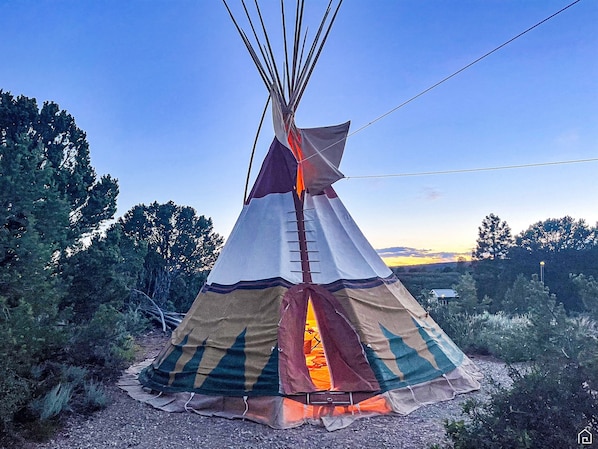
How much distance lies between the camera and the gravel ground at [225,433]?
3.36 meters

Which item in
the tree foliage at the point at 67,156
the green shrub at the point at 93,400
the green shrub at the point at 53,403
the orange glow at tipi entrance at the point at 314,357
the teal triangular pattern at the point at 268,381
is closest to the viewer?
the green shrub at the point at 53,403

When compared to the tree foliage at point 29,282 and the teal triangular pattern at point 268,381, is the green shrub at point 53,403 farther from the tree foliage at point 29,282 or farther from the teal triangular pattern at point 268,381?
the teal triangular pattern at point 268,381

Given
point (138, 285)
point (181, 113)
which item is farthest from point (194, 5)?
point (138, 285)

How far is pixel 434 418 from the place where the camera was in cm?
383

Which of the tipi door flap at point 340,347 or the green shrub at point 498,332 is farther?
the green shrub at point 498,332

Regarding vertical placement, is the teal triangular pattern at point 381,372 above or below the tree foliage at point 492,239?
below

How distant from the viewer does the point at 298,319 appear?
4.38 metres

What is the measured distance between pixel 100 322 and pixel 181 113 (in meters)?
4.78

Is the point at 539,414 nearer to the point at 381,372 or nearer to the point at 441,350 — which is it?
the point at 381,372

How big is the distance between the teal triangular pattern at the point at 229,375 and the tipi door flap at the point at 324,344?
42 cm

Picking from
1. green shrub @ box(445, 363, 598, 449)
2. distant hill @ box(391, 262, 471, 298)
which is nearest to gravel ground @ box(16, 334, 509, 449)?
green shrub @ box(445, 363, 598, 449)

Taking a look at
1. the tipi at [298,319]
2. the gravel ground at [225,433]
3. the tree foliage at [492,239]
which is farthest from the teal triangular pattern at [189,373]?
the tree foliage at [492,239]

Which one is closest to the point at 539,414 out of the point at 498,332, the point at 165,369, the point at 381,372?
the point at 381,372

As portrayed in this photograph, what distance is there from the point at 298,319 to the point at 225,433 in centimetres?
132
